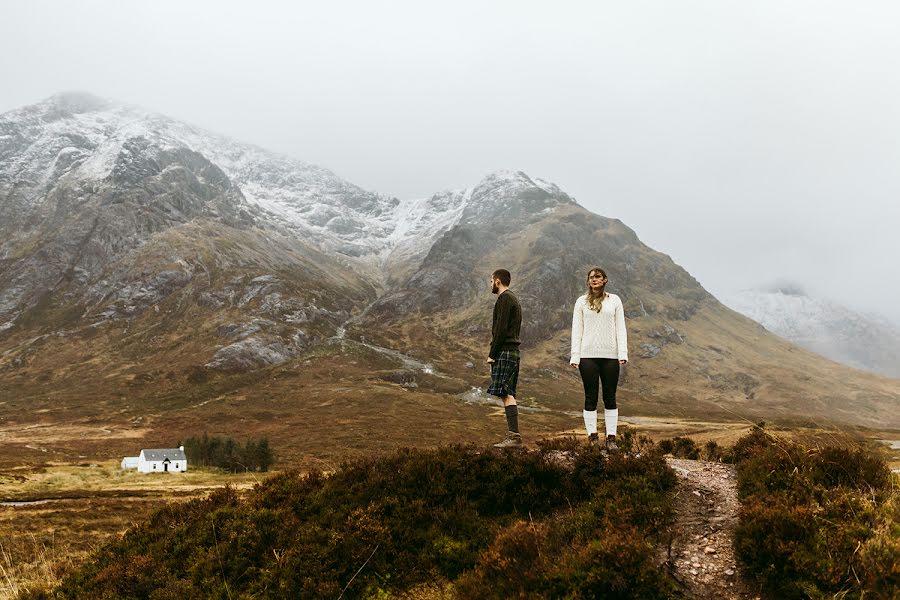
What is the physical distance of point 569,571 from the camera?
5742mm

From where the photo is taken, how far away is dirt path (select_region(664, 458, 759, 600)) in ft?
18.7

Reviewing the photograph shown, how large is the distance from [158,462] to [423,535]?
247 ft

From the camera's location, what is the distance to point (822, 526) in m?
5.87

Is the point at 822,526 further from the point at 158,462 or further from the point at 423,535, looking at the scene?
the point at 158,462

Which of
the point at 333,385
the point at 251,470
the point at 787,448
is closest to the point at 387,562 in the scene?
the point at 787,448

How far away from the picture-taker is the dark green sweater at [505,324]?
429 inches

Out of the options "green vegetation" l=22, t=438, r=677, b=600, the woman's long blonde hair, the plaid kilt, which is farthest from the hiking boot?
the woman's long blonde hair

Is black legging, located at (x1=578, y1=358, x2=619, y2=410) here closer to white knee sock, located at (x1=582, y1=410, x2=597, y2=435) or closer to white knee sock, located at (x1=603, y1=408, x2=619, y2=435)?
white knee sock, located at (x1=582, y1=410, x2=597, y2=435)

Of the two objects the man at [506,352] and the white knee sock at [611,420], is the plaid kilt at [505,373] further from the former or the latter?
the white knee sock at [611,420]

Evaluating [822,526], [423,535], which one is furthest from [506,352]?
[822,526]

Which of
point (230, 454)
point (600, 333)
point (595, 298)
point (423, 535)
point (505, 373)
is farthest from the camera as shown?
point (230, 454)

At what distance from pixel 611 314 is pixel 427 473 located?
522cm

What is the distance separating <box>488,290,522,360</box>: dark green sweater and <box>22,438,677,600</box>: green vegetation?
238cm

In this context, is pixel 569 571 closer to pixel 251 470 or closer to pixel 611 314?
pixel 611 314
